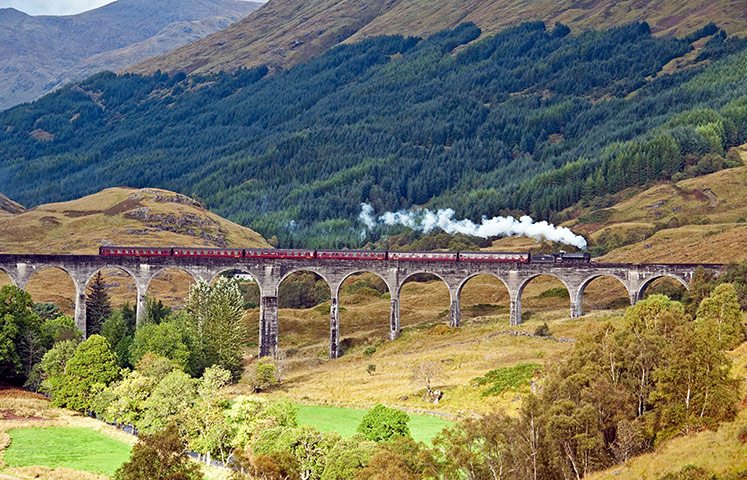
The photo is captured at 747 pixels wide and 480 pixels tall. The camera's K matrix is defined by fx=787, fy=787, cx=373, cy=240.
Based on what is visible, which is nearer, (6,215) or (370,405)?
(370,405)

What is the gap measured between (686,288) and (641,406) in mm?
47900

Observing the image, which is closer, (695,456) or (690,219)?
(695,456)

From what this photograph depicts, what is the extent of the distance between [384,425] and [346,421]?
12.9 meters

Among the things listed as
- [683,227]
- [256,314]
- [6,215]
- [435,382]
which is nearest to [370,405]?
[435,382]

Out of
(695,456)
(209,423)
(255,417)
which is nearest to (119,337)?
(209,423)

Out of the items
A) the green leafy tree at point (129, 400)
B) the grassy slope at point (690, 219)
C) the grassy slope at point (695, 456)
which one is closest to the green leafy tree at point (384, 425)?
the grassy slope at point (695, 456)

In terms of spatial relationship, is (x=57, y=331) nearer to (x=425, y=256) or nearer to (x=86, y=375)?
(x=86, y=375)

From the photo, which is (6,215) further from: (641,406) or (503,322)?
(641,406)

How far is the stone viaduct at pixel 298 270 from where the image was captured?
95.2 m

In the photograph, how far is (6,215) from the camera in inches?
7687

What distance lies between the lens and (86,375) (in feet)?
225

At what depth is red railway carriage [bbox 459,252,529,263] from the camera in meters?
96.8

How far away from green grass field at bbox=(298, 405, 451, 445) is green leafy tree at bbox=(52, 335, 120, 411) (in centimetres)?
1755

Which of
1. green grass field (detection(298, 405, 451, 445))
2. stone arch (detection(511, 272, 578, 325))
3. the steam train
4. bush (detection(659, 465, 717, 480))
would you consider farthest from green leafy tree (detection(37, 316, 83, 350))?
bush (detection(659, 465, 717, 480))
